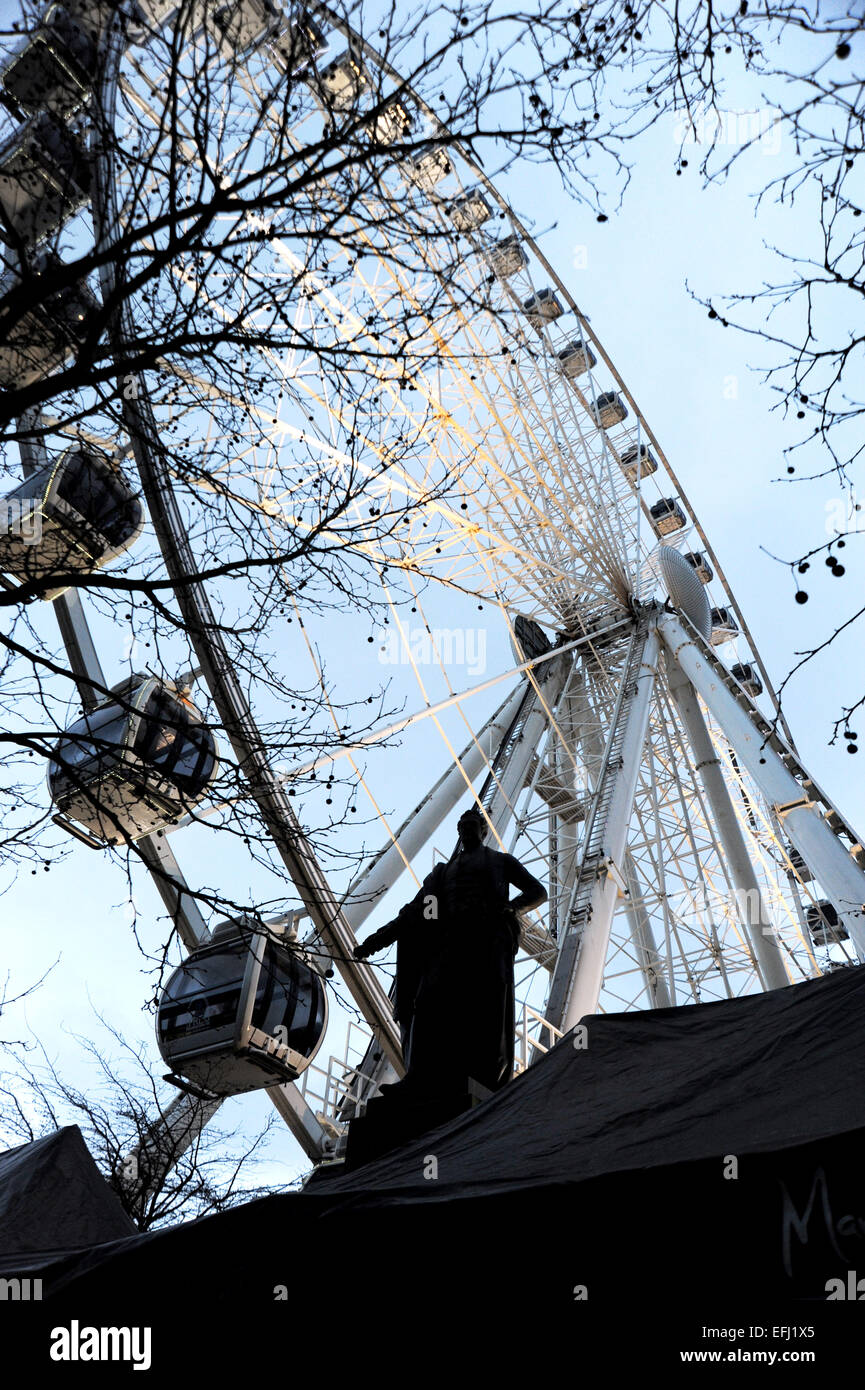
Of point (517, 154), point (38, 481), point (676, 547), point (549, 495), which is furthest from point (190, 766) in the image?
point (676, 547)

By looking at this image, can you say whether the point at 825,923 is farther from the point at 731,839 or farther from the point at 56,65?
the point at 56,65

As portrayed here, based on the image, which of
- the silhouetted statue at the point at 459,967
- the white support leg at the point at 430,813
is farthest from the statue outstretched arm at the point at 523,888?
the white support leg at the point at 430,813

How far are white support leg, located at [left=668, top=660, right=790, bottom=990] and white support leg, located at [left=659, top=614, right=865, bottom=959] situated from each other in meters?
Result: 1.45

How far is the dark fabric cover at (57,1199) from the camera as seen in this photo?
18.6 ft

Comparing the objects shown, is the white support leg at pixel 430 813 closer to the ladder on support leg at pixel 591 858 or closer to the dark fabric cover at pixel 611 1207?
the ladder on support leg at pixel 591 858

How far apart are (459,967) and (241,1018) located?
4053mm

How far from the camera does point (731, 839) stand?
1794cm

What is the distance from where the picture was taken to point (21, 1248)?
5.46m

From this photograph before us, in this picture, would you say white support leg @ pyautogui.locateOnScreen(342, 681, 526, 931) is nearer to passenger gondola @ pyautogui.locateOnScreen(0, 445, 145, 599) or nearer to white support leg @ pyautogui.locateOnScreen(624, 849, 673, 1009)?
white support leg @ pyautogui.locateOnScreen(624, 849, 673, 1009)

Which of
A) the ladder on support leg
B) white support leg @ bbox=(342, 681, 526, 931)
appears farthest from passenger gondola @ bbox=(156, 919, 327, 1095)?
white support leg @ bbox=(342, 681, 526, 931)

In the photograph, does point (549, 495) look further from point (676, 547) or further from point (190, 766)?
point (190, 766)

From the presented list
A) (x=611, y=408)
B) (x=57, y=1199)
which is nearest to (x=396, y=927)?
(x=57, y=1199)

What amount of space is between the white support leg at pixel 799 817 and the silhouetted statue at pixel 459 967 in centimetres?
573

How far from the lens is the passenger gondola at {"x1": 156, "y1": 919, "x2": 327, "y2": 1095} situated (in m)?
9.98
